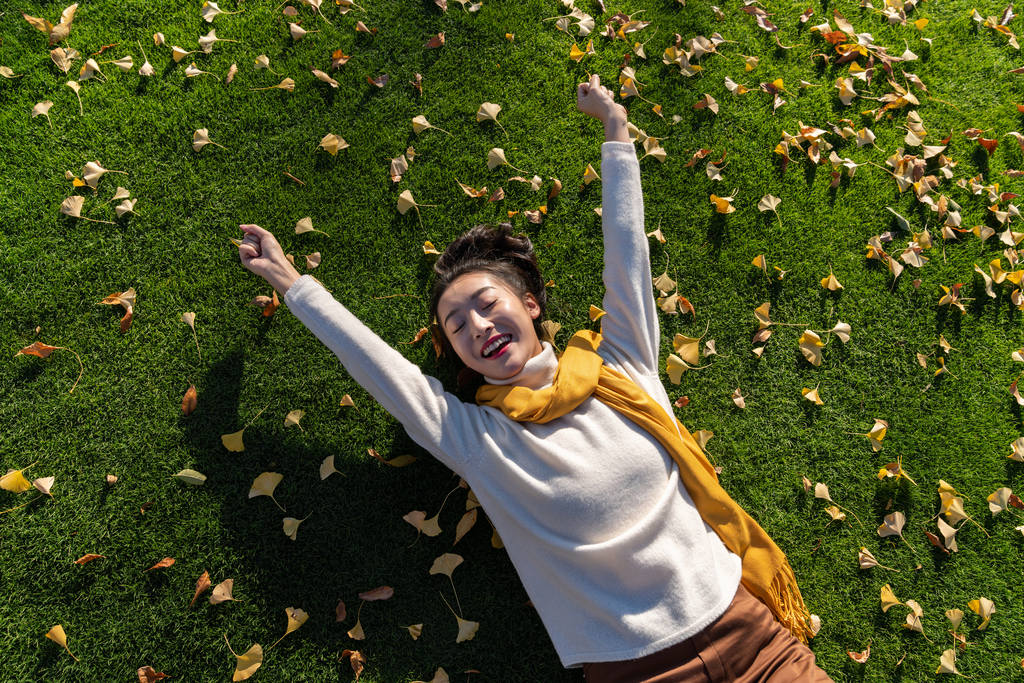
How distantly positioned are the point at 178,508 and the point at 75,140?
2.31m

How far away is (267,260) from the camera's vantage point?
8.96 ft

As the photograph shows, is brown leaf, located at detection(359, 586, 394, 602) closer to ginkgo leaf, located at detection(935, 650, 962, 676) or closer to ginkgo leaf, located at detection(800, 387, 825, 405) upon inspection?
ginkgo leaf, located at detection(800, 387, 825, 405)

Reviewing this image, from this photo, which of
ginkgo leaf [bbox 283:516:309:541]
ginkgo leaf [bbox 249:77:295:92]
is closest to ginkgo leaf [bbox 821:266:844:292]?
ginkgo leaf [bbox 283:516:309:541]

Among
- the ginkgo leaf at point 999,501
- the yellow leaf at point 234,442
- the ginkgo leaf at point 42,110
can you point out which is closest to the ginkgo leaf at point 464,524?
the yellow leaf at point 234,442

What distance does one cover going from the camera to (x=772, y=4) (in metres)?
3.96

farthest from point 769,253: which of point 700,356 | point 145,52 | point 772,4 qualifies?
point 145,52

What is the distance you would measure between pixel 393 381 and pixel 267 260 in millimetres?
970

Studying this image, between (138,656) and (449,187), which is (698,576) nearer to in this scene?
(449,187)

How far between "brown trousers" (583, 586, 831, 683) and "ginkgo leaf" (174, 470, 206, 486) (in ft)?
7.39

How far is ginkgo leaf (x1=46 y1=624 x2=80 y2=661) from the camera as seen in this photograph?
2689mm

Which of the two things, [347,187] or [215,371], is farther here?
[347,187]

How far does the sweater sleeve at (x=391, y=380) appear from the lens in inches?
96.0

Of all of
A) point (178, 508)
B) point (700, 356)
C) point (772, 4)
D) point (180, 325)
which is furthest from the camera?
point (772, 4)

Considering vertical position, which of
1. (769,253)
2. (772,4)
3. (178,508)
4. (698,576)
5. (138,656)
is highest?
(772,4)
